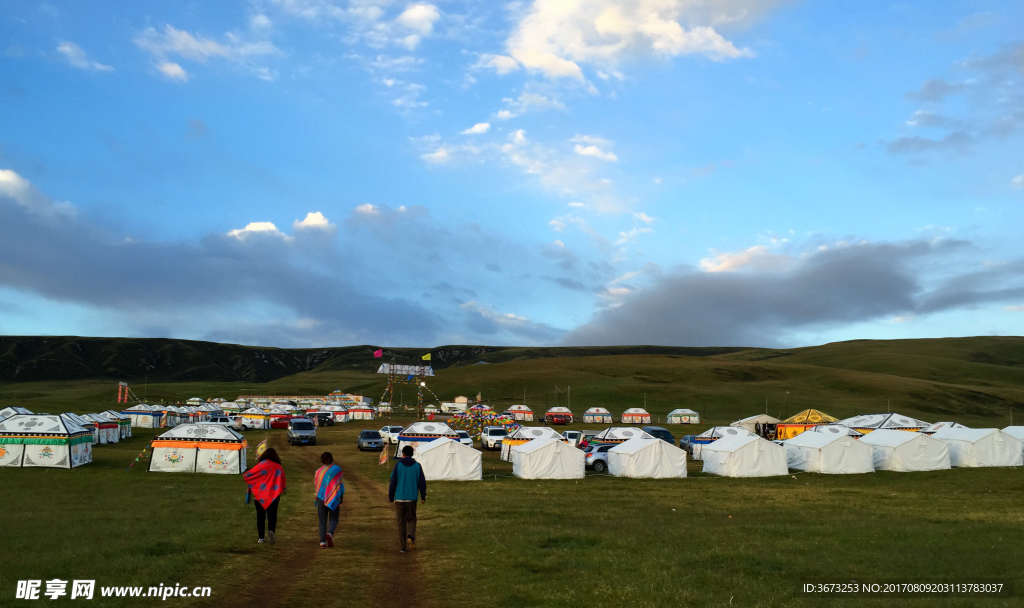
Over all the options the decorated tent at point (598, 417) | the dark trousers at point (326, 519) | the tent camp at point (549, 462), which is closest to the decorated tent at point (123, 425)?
the tent camp at point (549, 462)

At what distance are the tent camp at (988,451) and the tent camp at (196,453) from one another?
39.1 meters

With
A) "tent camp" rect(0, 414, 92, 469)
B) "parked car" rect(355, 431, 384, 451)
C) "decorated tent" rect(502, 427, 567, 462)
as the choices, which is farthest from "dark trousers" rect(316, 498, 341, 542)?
"parked car" rect(355, 431, 384, 451)

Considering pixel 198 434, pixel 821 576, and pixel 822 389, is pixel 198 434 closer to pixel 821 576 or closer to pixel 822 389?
pixel 821 576

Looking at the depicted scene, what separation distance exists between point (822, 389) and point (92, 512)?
400ft

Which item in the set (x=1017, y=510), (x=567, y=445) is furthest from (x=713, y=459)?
(x=1017, y=510)

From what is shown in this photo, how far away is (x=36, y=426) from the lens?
3375 cm

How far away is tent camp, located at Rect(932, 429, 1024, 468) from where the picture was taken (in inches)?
1563

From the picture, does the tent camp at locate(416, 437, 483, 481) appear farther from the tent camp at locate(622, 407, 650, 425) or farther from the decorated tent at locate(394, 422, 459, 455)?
the tent camp at locate(622, 407, 650, 425)

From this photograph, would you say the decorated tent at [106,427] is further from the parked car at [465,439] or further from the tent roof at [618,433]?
the tent roof at [618,433]

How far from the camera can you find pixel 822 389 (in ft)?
395

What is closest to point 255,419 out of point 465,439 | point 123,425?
point 123,425

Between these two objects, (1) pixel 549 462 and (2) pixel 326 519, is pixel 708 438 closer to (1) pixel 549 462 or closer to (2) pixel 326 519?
(1) pixel 549 462

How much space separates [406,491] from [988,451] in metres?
40.0

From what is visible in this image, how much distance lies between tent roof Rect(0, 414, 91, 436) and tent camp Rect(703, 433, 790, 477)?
111 feet
